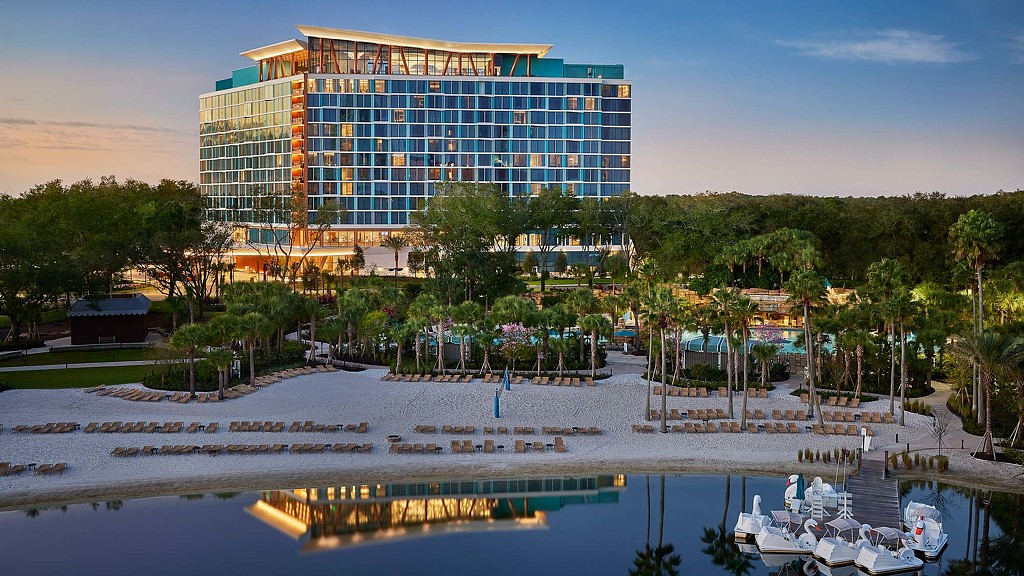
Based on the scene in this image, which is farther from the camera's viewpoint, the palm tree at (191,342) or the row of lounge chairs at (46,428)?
the palm tree at (191,342)

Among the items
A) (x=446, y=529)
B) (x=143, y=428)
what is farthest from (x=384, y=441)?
(x=143, y=428)

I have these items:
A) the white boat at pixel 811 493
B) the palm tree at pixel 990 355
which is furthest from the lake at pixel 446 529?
the palm tree at pixel 990 355

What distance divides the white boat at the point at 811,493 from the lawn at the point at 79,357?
1671 inches

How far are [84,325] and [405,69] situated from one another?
98.5 m

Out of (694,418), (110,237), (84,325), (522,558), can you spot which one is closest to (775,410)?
(694,418)

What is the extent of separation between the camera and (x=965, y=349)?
40188 millimetres

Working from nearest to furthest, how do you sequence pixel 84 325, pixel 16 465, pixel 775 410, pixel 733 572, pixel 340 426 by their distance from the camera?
pixel 733 572, pixel 16 465, pixel 340 426, pixel 775 410, pixel 84 325

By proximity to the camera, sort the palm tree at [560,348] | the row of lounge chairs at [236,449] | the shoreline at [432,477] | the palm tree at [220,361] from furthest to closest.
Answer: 1. the palm tree at [560,348]
2. the palm tree at [220,361]
3. the row of lounge chairs at [236,449]
4. the shoreline at [432,477]

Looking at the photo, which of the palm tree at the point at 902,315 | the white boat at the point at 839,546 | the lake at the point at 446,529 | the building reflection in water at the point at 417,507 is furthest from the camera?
the palm tree at the point at 902,315

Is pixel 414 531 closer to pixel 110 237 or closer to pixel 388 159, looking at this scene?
pixel 110 237

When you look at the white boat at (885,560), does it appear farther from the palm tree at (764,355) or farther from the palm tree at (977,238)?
the palm tree at (764,355)

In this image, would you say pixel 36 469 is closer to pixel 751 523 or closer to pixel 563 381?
pixel 563 381

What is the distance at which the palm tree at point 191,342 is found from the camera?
48500mm

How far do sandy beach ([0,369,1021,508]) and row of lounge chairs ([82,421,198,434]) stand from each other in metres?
0.40
